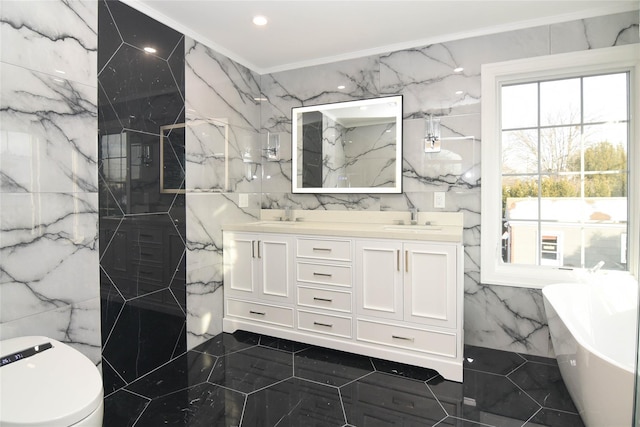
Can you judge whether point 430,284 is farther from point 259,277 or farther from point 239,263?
point 239,263

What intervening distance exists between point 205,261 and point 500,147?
2.51 m

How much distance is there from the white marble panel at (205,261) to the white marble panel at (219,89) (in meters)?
0.69

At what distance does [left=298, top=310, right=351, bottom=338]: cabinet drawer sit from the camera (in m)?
2.63

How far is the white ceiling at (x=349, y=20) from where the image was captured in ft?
7.64

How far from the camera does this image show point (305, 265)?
2.74m

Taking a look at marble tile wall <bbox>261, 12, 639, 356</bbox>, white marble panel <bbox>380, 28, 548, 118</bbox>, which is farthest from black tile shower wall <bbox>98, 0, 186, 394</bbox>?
white marble panel <bbox>380, 28, 548, 118</bbox>

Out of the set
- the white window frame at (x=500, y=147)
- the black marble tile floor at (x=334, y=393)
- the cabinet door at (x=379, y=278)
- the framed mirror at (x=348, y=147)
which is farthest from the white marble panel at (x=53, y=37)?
the white window frame at (x=500, y=147)

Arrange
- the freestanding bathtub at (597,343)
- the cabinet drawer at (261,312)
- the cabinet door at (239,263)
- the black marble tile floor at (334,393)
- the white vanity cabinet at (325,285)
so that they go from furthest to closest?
the cabinet door at (239,263) → the cabinet drawer at (261,312) → the white vanity cabinet at (325,285) → the black marble tile floor at (334,393) → the freestanding bathtub at (597,343)

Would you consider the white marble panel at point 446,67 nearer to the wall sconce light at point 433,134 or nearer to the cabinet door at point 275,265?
the wall sconce light at point 433,134

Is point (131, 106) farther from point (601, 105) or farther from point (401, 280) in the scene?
point (601, 105)

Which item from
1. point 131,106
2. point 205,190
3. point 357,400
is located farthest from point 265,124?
point 357,400

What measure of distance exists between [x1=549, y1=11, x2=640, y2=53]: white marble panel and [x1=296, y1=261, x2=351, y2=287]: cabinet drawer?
2183 mm

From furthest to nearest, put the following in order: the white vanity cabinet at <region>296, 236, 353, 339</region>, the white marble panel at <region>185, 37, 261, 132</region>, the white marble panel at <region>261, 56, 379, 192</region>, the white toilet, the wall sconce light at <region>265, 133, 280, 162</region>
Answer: the wall sconce light at <region>265, 133, 280, 162</region> < the white marble panel at <region>261, 56, 379, 192</region> < the white marble panel at <region>185, 37, 261, 132</region> < the white vanity cabinet at <region>296, 236, 353, 339</region> < the white toilet

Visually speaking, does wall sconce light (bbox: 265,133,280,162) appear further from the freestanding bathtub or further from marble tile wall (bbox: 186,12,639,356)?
the freestanding bathtub
